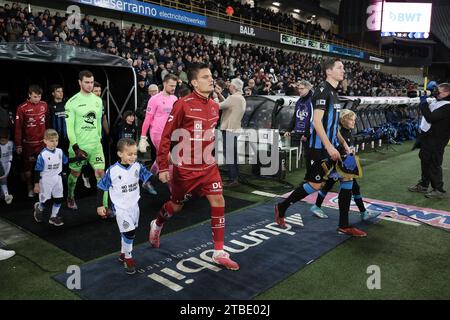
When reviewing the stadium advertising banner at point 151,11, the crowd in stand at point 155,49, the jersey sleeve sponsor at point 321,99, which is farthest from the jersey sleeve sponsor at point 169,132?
the stadium advertising banner at point 151,11

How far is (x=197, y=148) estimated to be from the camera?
381 centimetres

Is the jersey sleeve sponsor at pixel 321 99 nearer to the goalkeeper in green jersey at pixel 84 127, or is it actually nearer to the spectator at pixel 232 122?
the spectator at pixel 232 122

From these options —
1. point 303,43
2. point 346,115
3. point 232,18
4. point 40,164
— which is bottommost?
point 40,164

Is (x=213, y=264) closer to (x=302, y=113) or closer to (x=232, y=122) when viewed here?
(x=232, y=122)

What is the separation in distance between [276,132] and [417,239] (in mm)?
3649

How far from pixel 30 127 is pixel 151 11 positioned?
560 inches

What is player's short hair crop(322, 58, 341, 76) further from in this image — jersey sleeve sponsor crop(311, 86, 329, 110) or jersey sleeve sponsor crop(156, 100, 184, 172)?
jersey sleeve sponsor crop(156, 100, 184, 172)

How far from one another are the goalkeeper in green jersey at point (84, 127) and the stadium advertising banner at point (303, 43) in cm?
2563

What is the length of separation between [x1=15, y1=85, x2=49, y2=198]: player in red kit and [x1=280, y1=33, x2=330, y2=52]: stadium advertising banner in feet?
82.4

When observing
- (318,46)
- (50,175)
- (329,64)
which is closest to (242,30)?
(318,46)

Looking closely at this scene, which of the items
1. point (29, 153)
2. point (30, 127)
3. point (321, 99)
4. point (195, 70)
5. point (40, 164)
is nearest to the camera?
point (195, 70)

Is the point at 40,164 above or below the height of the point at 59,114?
below

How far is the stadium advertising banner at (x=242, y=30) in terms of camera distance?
22922 mm
